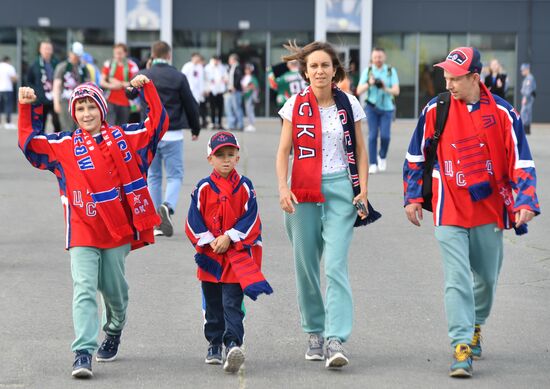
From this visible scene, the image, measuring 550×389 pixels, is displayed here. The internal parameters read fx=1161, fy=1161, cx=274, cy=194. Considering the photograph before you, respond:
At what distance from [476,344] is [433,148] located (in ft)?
3.70

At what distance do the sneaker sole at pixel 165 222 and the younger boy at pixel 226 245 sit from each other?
15.9 feet

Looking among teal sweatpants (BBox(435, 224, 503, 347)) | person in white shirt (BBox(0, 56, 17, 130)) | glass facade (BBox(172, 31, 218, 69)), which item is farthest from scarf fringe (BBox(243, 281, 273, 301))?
glass facade (BBox(172, 31, 218, 69))

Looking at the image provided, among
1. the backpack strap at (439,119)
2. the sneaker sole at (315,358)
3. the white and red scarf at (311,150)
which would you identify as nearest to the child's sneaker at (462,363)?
the sneaker sole at (315,358)

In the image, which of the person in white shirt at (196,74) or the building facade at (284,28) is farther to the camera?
the building facade at (284,28)

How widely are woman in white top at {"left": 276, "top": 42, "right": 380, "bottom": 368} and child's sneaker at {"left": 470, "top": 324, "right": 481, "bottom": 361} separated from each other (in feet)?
2.45

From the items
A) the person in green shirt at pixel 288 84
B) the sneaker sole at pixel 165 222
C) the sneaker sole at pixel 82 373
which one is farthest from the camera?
the person in green shirt at pixel 288 84

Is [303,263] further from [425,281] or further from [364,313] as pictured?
[425,281]

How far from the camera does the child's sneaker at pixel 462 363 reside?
19.5ft

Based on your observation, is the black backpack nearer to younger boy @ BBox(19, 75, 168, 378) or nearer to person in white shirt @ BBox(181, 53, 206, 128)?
younger boy @ BBox(19, 75, 168, 378)

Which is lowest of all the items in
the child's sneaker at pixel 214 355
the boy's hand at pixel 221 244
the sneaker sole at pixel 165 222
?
the child's sneaker at pixel 214 355

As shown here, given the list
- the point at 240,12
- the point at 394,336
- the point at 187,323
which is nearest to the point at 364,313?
the point at 394,336

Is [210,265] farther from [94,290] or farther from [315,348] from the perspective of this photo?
[315,348]

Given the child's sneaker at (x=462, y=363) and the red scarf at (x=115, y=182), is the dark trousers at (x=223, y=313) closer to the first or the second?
the red scarf at (x=115, y=182)

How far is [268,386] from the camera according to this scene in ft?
18.9
